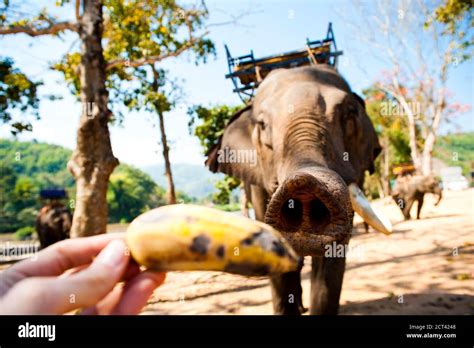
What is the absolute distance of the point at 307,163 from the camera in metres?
2.25

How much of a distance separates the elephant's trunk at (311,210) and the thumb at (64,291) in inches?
42.9

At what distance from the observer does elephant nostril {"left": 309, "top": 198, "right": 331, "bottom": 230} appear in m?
2.03

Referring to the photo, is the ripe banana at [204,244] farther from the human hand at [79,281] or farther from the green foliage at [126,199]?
the green foliage at [126,199]

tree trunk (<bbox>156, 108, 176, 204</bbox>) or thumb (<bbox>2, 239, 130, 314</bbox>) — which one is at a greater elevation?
tree trunk (<bbox>156, 108, 176, 204</bbox>)

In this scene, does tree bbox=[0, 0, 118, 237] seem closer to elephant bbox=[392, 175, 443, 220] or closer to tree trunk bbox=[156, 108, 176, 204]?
tree trunk bbox=[156, 108, 176, 204]

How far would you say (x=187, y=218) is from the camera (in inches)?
43.1

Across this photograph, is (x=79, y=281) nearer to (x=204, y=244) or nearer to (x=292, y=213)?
(x=204, y=244)

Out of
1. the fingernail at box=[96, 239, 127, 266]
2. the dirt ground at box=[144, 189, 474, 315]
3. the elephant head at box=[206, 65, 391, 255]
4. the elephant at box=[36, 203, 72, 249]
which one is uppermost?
the elephant head at box=[206, 65, 391, 255]

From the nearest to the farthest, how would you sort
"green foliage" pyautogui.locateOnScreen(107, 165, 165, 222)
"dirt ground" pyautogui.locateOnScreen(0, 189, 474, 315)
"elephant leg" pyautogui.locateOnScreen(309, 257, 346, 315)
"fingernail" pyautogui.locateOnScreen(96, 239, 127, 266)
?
1. "fingernail" pyautogui.locateOnScreen(96, 239, 127, 266)
2. "elephant leg" pyautogui.locateOnScreen(309, 257, 346, 315)
3. "dirt ground" pyautogui.locateOnScreen(0, 189, 474, 315)
4. "green foliage" pyautogui.locateOnScreen(107, 165, 165, 222)

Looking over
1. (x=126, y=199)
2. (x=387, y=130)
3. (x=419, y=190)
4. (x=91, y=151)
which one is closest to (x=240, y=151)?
(x=91, y=151)

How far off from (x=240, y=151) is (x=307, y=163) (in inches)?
66.4

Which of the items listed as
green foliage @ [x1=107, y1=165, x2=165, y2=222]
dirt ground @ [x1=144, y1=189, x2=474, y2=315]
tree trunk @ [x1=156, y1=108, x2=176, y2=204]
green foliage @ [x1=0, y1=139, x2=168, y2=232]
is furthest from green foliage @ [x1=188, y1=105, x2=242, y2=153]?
green foliage @ [x1=107, y1=165, x2=165, y2=222]

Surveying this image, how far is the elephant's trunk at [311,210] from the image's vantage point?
6.08ft

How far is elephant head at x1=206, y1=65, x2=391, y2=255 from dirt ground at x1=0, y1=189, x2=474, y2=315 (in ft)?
5.45
